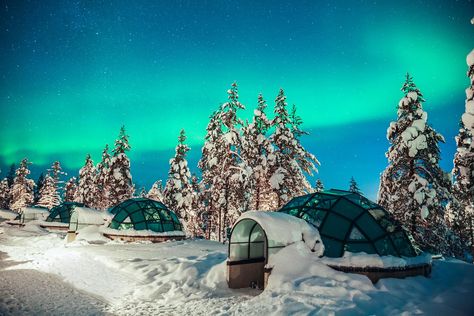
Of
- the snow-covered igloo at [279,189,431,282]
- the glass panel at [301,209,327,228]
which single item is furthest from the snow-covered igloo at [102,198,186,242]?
the glass panel at [301,209,327,228]

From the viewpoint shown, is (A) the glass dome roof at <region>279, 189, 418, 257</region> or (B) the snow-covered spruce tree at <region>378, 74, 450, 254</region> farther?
(B) the snow-covered spruce tree at <region>378, 74, 450, 254</region>

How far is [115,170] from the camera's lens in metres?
36.3

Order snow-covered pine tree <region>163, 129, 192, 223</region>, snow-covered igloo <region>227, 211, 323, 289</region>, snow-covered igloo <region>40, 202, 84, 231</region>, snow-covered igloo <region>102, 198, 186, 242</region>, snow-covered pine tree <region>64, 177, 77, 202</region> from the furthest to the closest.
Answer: snow-covered pine tree <region>64, 177, 77, 202</region> < snow-covered igloo <region>40, 202, 84, 231</region> < snow-covered pine tree <region>163, 129, 192, 223</region> < snow-covered igloo <region>102, 198, 186, 242</region> < snow-covered igloo <region>227, 211, 323, 289</region>

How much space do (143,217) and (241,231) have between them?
13990 millimetres

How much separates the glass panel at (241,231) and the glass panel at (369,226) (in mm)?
4156

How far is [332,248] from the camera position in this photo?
34.4ft

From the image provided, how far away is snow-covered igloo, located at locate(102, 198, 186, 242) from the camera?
21855 millimetres

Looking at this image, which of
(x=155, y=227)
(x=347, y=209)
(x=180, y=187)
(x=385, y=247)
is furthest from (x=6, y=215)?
(x=385, y=247)

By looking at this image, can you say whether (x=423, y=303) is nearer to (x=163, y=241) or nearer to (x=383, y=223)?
(x=383, y=223)

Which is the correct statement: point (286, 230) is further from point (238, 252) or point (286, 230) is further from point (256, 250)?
point (238, 252)

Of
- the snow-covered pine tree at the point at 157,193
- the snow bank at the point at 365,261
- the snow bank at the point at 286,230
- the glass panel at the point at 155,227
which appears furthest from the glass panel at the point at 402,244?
the snow-covered pine tree at the point at 157,193

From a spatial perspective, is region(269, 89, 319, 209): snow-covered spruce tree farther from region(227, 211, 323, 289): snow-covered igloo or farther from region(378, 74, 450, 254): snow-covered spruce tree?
region(227, 211, 323, 289): snow-covered igloo

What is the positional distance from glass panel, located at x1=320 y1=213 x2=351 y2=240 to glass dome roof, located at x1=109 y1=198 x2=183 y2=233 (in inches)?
610

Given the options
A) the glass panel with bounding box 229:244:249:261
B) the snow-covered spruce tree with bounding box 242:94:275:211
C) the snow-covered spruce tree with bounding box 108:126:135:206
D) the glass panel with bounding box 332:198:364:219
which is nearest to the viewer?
the glass panel with bounding box 229:244:249:261
